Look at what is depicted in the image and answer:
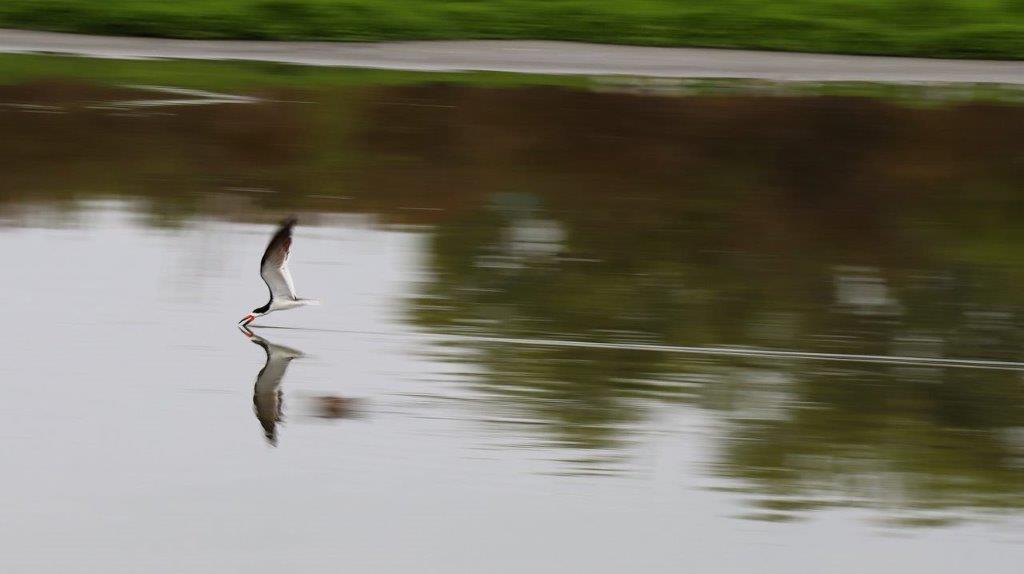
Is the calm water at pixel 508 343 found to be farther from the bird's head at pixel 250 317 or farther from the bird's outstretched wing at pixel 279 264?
the bird's outstretched wing at pixel 279 264

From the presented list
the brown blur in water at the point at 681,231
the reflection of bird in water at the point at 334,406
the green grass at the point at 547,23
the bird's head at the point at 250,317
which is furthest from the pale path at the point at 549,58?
the reflection of bird in water at the point at 334,406

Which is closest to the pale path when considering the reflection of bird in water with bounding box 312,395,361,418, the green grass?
the green grass

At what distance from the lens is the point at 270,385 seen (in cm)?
779

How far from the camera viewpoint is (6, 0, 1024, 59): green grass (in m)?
18.5

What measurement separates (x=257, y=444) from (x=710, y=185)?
6272 millimetres

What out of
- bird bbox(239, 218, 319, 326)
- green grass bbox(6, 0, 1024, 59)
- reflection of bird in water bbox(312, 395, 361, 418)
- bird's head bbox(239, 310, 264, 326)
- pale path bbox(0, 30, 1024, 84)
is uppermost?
green grass bbox(6, 0, 1024, 59)

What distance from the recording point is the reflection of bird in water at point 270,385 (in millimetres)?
7289

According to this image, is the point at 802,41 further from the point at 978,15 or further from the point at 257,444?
the point at 257,444

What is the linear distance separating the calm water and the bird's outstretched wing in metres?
0.26

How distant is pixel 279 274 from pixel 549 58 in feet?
32.0

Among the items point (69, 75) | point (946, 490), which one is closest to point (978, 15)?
point (69, 75)

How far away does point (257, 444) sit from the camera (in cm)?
700

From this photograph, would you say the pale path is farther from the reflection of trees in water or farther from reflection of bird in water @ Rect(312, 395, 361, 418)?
reflection of bird in water @ Rect(312, 395, 361, 418)

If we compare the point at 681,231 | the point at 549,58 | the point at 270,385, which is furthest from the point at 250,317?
the point at 549,58
